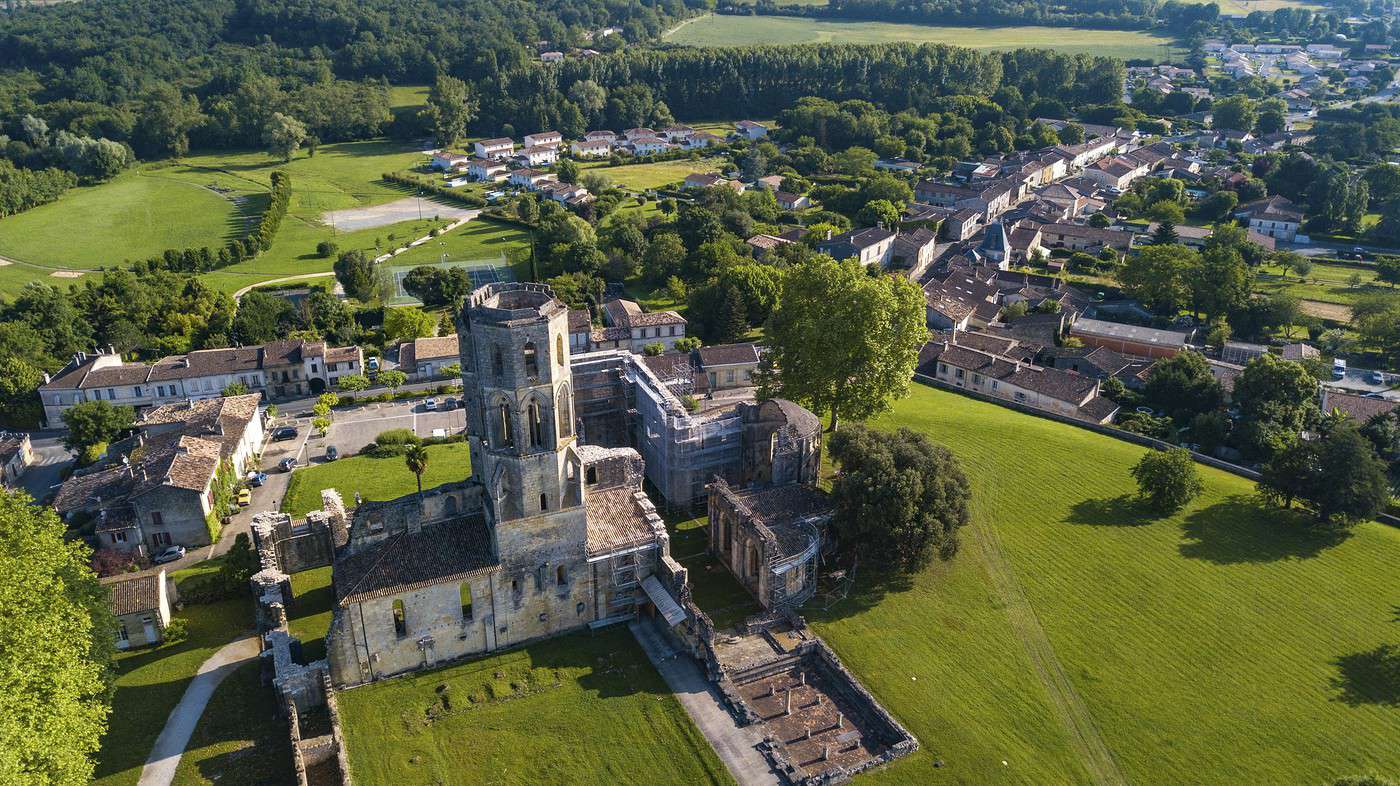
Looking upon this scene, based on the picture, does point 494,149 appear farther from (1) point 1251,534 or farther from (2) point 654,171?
(1) point 1251,534

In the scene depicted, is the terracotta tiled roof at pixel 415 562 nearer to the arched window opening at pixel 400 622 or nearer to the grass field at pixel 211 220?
the arched window opening at pixel 400 622

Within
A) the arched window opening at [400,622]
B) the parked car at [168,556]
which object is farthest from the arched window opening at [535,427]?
the parked car at [168,556]

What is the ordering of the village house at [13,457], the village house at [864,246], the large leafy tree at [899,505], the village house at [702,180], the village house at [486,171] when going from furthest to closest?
the village house at [486,171]
the village house at [702,180]
the village house at [864,246]
the village house at [13,457]
the large leafy tree at [899,505]

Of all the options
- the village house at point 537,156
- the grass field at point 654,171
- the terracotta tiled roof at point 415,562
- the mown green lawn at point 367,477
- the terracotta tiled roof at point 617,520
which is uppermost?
the village house at point 537,156

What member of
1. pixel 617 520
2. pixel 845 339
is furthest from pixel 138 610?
pixel 845 339

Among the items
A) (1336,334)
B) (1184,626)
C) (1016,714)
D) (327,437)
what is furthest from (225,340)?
(1336,334)
